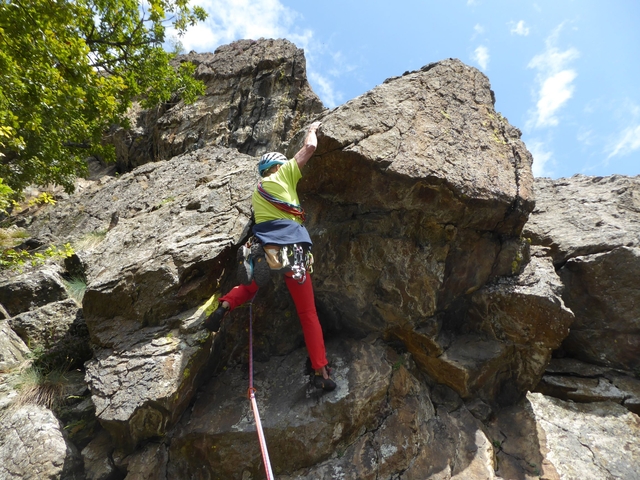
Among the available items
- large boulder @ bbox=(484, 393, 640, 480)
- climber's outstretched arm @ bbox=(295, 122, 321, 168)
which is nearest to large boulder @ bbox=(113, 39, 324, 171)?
climber's outstretched arm @ bbox=(295, 122, 321, 168)

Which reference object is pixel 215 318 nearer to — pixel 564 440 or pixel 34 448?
pixel 34 448

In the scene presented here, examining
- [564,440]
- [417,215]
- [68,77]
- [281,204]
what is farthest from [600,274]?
[68,77]

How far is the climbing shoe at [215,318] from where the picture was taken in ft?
15.0

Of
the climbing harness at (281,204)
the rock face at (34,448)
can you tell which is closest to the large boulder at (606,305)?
the climbing harness at (281,204)

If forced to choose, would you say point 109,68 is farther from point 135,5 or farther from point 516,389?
point 516,389

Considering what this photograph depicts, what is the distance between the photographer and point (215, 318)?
4.57 metres

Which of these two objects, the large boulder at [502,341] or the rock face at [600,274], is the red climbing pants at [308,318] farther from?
the rock face at [600,274]

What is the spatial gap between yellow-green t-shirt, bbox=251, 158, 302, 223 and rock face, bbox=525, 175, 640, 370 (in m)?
5.03

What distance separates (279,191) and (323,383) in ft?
8.50

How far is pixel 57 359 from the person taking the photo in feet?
17.5

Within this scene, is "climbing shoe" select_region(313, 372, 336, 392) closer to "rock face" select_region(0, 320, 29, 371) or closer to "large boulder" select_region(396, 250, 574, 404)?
"large boulder" select_region(396, 250, 574, 404)

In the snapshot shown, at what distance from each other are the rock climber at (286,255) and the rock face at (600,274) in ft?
15.6

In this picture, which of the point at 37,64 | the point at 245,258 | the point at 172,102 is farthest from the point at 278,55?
the point at 245,258

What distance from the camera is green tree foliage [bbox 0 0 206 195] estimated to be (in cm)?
654
